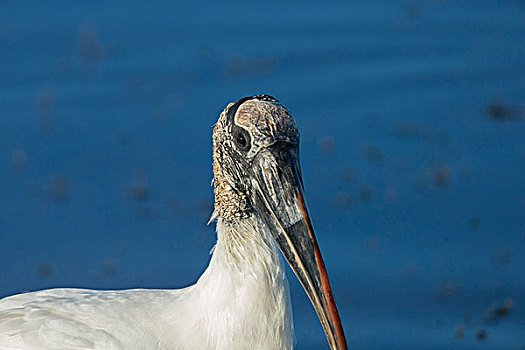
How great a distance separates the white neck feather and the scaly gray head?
0.10m

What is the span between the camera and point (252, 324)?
11.2 ft

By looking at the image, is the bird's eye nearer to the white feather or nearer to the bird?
the bird

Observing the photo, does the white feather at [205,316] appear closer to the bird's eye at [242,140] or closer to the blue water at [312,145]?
the bird's eye at [242,140]

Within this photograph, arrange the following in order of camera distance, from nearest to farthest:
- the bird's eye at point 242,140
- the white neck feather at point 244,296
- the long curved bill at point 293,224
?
the long curved bill at point 293,224, the bird's eye at point 242,140, the white neck feather at point 244,296

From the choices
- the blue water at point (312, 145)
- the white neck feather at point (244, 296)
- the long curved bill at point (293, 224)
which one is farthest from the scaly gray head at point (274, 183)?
the blue water at point (312, 145)

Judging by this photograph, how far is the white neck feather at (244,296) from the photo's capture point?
336 cm

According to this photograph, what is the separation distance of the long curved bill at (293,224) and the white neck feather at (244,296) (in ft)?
0.55

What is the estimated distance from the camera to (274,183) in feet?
10.4

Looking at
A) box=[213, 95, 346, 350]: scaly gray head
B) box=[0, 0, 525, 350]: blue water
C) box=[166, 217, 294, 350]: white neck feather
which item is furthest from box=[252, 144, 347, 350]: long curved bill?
box=[0, 0, 525, 350]: blue water

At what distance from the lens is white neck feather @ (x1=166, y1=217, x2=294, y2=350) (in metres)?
3.36

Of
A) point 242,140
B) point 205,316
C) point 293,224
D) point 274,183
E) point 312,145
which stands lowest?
point 205,316

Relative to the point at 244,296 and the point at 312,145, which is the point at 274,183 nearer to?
the point at 244,296

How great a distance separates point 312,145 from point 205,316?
3152mm

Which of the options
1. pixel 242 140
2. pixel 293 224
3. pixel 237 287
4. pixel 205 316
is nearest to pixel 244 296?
pixel 237 287
